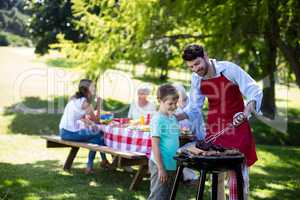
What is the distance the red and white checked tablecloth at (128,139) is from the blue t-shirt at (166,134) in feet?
7.11

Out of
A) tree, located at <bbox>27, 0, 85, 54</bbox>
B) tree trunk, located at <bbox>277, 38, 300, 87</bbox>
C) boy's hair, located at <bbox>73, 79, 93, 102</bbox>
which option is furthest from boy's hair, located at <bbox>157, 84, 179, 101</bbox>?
tree, located at <bbox>27, 0, 85, 54</bbox>

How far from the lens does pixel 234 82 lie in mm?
4102

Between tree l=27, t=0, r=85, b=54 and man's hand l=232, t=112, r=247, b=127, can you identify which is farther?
tree l=27, t=0, r=85, b=54

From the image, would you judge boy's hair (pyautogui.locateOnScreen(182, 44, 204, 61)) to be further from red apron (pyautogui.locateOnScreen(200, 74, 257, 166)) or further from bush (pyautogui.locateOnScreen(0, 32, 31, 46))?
bush (pyautogui.locateOnScreen(0, 32, 31, 46))

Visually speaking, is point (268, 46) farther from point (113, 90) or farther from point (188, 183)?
point (113, 90)

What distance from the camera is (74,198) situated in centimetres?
617

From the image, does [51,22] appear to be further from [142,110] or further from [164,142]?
[164,142]

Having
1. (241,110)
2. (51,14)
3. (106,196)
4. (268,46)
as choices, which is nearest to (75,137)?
(106,196)

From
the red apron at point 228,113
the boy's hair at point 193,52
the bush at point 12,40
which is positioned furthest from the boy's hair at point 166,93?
the bush at point 12,40

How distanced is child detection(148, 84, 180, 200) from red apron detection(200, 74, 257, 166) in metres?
0.36

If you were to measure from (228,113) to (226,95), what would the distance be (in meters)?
0.15

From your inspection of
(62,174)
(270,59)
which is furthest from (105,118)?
(270,59)

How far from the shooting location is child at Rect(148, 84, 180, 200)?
439 cm

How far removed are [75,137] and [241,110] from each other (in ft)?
12.8
